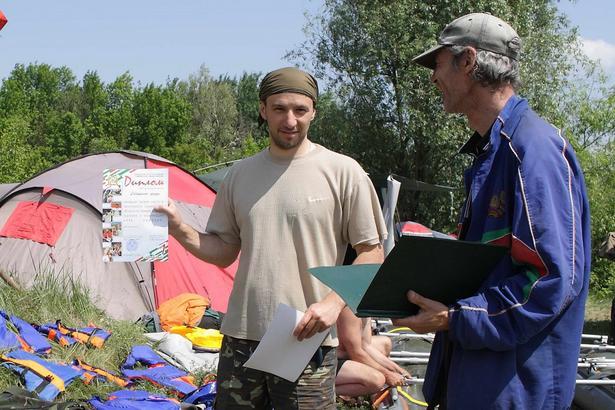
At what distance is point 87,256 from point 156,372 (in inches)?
97.6

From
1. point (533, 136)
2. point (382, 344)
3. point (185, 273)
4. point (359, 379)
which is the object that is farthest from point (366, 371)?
point (185, 273)

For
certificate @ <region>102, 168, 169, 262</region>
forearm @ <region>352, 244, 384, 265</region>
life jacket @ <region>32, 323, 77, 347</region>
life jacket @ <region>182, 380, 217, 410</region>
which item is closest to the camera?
certificate @ <region>102, 168, 169, 262</region>

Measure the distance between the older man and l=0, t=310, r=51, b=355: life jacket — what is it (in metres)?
3.87

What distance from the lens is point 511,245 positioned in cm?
189

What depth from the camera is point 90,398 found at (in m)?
4.93

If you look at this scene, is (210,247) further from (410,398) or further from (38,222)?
(38,222)

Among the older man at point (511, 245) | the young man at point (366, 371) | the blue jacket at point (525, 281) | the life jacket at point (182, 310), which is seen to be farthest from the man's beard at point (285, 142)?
the life jacket at point (182, 310)

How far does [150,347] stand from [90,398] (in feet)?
3.84

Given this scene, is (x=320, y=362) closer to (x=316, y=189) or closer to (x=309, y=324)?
(x=309, y=324)

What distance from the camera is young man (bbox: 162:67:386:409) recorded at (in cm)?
281

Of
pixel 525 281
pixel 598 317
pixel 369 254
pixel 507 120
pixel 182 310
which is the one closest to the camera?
pixel 525 281

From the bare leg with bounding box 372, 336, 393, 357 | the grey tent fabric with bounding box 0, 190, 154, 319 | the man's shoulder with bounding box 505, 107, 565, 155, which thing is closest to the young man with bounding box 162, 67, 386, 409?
the man's shoulder with bounding box 505, 107, 565, 155

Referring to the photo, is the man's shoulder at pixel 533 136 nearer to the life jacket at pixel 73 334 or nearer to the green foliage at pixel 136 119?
the life jacket at pixel 73 334

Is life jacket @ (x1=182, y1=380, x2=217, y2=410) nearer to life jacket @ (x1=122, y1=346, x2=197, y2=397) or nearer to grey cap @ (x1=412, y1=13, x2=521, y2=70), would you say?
life jacket @ (x1=122, y1=346, x2=197, y2=397)
